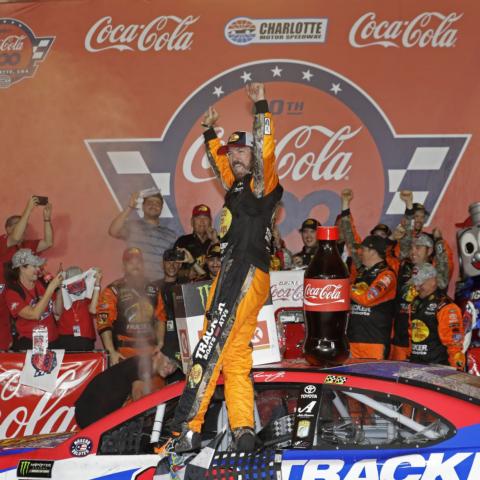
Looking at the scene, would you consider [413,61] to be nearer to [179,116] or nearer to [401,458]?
[179,116]

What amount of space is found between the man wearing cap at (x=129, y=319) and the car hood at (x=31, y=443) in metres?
2.56

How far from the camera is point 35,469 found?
430 centimetres

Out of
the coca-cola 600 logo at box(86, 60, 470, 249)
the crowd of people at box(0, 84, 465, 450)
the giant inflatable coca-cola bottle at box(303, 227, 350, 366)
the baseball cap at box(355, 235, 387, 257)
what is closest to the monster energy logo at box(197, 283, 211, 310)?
the crowd of people at box(0, 84, 465, 450)

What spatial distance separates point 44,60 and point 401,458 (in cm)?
781

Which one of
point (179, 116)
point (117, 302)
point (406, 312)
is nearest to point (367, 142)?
point (179, 116)

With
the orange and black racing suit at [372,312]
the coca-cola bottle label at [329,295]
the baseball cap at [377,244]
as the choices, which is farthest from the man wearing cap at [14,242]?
the coca-cola bottle label at [329,295]

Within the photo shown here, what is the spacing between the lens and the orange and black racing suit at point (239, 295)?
4340 millimetres

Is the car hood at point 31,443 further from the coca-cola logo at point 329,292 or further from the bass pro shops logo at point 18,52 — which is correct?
the bass pro shops logo at point 18,52

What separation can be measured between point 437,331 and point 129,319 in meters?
2.69

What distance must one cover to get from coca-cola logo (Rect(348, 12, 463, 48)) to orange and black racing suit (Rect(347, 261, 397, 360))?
3.62 metres

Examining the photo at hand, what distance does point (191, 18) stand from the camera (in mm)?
10078

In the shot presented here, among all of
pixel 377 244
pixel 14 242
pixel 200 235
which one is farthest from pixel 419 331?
pixel 14 242

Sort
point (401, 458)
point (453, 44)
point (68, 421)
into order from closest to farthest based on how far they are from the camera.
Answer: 1. point (401, 458)
2. point (68, 421)
3. point (453, 44)

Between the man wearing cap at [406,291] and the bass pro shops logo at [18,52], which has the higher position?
the bass pro shops logo at [18,52]
